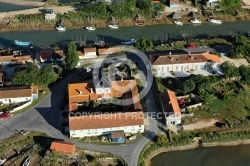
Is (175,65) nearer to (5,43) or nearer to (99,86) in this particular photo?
(99,86)

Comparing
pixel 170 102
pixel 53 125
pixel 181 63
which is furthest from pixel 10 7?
pixel 170 102

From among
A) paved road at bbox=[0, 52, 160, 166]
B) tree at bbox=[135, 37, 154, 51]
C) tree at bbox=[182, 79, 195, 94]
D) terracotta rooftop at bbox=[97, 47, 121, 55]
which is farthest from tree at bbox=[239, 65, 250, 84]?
terracotta rooftop at bbox=[97, 47, 121, 55]

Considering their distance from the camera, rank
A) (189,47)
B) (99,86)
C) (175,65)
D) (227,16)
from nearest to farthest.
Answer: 1. (99,86)
2. (175,65)
3. (189,47)
4. (227,16)

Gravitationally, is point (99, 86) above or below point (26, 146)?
above

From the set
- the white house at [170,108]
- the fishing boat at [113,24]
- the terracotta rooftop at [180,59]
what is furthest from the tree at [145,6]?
the white house at [170,108]

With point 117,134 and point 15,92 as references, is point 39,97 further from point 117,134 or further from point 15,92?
point 117,134

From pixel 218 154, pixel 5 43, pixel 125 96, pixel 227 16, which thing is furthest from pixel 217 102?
pixel 5 43
